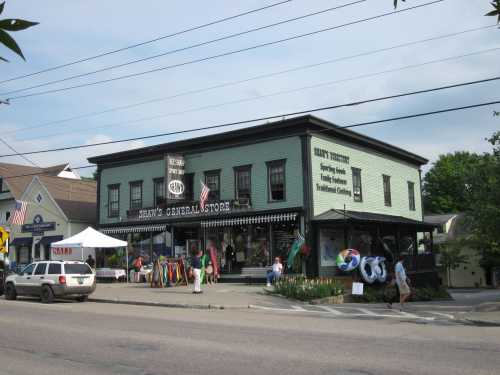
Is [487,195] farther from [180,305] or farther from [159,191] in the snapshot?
[159,191]

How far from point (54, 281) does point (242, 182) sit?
11.4 metres

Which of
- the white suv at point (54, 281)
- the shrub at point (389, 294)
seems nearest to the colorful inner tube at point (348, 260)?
the shrub at point (389, 294)

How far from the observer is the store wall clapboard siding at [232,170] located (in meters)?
26.7

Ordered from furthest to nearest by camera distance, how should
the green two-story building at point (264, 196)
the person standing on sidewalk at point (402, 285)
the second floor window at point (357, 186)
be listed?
the second floor window at point (357, 186) < the green two-story building at point (264, 196) < the person standing on sidewalk at point (402, 285)

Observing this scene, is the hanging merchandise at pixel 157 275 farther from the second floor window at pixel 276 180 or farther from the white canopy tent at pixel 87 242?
the second floor window at pixel 276 180

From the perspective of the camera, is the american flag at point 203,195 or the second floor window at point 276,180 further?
the american flag at point 203,195

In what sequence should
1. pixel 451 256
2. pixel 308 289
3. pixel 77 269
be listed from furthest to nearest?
pixel 451 256 < pixel 77 269 < pixel 308 289

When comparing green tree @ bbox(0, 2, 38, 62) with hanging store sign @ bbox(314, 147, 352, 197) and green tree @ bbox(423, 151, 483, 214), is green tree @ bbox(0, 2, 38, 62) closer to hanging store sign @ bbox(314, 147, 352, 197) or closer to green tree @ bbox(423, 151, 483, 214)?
hanging store sign @ bbox(314, 147, 352, 197)

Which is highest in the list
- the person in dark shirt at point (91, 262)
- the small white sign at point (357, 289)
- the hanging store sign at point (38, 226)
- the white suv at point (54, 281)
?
the hanging store sign at point (38, 226)

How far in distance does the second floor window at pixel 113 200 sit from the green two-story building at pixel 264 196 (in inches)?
2.5

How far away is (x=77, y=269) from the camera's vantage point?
68.7ft

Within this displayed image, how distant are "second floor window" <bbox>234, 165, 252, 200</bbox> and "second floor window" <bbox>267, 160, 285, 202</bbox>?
4.29ft

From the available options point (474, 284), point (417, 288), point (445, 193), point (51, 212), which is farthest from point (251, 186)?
point (445, 193)

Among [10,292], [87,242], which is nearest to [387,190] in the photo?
[87,242]
